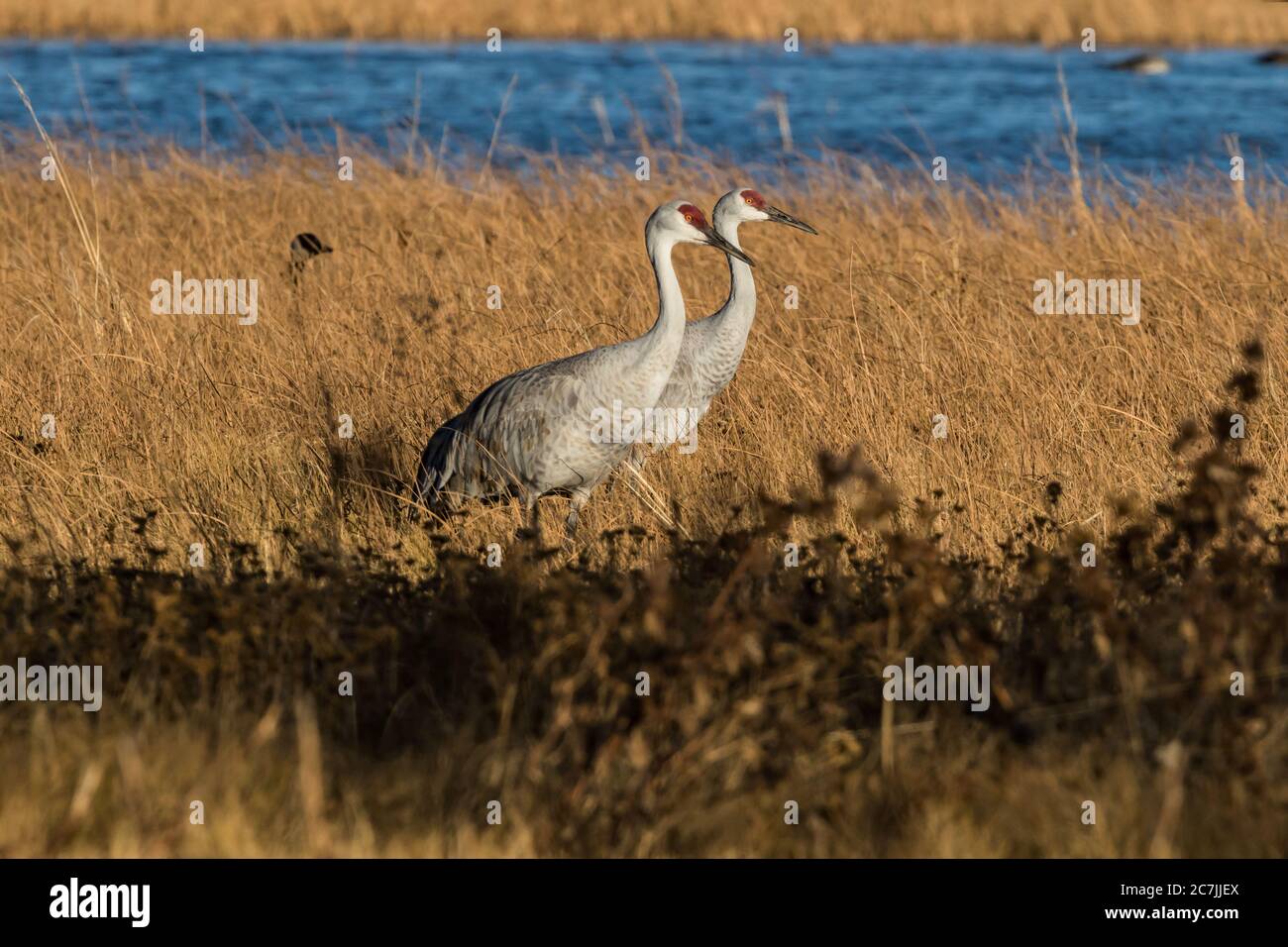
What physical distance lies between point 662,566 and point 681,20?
30.8 m

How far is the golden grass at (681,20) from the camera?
107 feet

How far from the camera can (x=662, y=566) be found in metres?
4.54

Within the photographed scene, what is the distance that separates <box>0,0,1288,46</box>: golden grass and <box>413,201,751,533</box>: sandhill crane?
2801 cm

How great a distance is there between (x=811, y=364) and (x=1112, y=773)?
4.60 metres

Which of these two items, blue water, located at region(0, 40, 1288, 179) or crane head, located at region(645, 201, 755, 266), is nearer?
crane head, located at region(645, 201, 755, 266)

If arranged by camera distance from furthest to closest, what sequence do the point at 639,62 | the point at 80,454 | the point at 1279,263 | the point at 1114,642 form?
the point at 639,62 < the point at 1279,263 < the point at 80,454 < the point at 1114,642

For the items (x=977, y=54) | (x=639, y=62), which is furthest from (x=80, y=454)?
(x=977, y=54)

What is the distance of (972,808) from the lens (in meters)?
3.83

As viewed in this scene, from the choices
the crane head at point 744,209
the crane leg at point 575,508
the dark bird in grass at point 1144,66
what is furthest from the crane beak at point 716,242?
the dark bird in grass at point 1144,66

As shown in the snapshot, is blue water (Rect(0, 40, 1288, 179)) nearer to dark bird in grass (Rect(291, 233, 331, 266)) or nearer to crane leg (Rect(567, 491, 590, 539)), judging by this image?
dark bird in grass (Rect(291, 233, 331, 266))

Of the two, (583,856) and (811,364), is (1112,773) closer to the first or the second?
(583,856)

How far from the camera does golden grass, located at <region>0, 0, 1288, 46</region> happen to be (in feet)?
107

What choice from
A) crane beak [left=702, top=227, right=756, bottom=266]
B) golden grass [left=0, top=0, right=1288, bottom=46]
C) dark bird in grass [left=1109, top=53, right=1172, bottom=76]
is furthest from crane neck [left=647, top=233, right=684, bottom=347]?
golden grass [left=0, top=0, right=1288, bottom=46]

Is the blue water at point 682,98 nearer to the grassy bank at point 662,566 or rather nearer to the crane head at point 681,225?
the grassy bank at point 662,566
